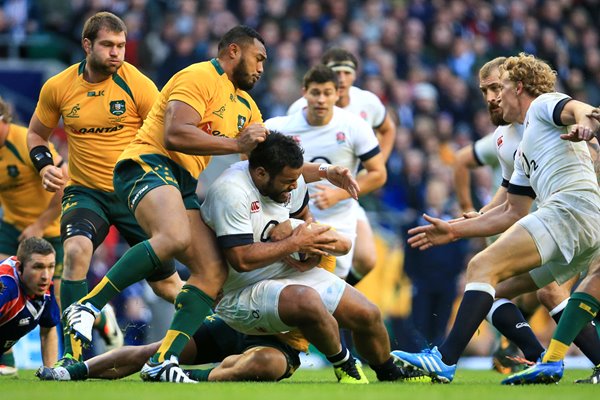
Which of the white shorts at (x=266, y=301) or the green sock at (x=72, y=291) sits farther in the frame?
the green sock at (x=72, y=291)

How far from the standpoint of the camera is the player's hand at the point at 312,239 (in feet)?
24.7

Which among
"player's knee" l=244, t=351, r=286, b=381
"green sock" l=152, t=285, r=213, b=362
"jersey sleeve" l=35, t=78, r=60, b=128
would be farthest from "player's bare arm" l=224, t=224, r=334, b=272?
"jersey sleeve" l=35, t=78, r=60, b=128

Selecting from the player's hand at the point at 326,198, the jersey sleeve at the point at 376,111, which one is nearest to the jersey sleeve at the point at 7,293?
the player's hand at the point at 326,198

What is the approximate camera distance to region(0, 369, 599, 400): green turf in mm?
6266

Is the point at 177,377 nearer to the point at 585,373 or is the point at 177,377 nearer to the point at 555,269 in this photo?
the point at 555,269

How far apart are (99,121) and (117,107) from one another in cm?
19

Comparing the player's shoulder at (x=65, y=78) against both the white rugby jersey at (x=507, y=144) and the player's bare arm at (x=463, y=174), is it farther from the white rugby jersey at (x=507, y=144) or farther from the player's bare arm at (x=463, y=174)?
Answer: the player's bare arm at (x=463, y=174)

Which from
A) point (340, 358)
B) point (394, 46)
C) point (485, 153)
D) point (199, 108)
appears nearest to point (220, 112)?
point (199, 108)

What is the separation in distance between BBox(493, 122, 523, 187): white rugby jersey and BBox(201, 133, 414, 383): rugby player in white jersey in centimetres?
219

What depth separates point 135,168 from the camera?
26.4 feet

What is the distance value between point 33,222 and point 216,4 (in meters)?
8.57

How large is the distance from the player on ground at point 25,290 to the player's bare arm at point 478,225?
299cm

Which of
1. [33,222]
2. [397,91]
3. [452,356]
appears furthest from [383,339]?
[397,91]

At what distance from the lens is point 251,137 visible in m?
7.68
